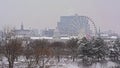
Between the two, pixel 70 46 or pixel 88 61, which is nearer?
pixel 88 61

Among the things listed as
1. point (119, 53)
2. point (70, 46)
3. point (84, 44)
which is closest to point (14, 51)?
point (84, 44)

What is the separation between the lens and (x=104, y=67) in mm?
24391

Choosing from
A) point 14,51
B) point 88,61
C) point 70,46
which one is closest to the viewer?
point 14,51

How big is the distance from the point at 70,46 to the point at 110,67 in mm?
16397

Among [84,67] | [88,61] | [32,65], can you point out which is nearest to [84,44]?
[88,61]

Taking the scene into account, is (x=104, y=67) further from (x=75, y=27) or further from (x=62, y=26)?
(x=62, y=26)

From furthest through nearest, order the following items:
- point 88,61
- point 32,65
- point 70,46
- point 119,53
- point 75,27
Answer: point 75,27 < point 70,46 < point 119,53 < point 88,61 < point 32,65

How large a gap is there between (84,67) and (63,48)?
17.6 meters

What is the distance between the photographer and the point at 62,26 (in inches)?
5039

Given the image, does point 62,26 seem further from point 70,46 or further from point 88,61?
point 88,61

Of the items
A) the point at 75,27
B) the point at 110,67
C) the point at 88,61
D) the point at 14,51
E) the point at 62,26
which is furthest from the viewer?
the point at 62,26

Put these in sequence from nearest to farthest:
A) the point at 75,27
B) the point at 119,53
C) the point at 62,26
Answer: the point at 119,53
the point at 75,27
the point at 62,26

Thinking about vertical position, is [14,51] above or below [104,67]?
above

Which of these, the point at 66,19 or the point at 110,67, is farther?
the point at 66,19
